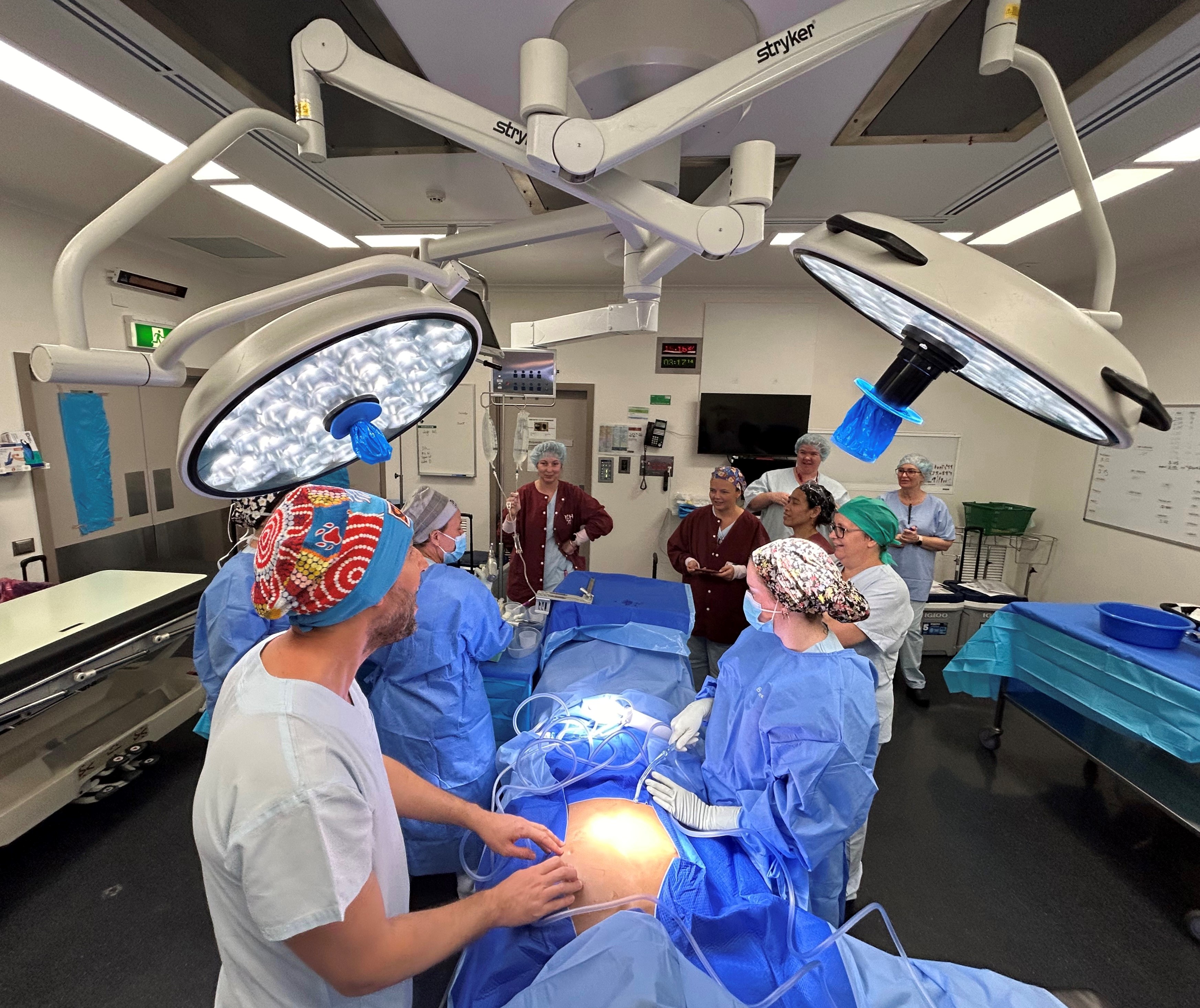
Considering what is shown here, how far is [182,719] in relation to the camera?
2773mm

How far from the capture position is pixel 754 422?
4.41m

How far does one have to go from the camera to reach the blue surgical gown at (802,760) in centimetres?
126

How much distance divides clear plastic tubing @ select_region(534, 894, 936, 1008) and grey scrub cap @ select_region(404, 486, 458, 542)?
58.4 inches

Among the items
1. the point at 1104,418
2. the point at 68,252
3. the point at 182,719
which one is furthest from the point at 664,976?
the point at 182,719

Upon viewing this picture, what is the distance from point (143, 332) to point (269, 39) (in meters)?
3.29

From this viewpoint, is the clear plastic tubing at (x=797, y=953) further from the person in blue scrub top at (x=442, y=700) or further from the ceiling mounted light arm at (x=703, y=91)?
the ceiling mounted light arm at (x=703, y=91)

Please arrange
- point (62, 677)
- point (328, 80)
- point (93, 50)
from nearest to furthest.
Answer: point (328, 80) → point (93, 50) → point (62, 677)

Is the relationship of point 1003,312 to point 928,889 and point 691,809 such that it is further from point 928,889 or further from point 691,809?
point 928,889

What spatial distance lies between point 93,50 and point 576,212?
1636mm

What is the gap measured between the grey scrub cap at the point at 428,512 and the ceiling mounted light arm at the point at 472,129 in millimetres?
A: 1566

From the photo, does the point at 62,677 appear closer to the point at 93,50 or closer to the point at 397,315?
the point at 93,50

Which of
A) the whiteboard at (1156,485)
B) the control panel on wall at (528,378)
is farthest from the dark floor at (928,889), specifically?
the control panel on wall at (528,378)

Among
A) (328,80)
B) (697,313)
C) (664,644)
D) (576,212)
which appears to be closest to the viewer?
(328,80)

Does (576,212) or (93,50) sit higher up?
(93,50)
